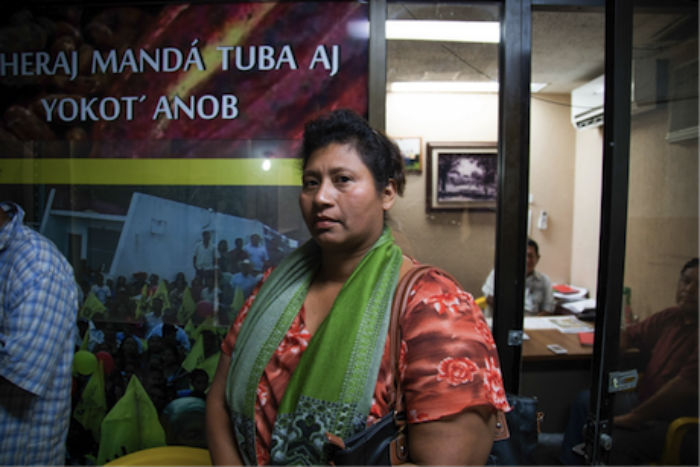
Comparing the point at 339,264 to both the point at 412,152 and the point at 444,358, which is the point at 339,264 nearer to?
the point at 444,358

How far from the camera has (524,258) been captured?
1910mm

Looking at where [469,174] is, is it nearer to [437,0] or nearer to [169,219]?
[437,0]

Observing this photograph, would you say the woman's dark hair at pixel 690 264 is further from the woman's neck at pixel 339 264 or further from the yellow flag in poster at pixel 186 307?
the yellow flag in poster at pixel 186 307

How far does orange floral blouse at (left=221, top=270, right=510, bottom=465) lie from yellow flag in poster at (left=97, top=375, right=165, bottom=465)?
1.29 meters

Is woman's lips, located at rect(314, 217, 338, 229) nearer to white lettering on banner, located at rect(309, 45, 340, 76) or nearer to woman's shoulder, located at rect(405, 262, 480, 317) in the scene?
woman's shoulder, located at rect(405, 262, 480, 317)

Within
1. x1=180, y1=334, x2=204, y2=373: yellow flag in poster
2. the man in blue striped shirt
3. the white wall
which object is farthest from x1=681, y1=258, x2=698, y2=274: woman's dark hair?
the man in blue striped shirt

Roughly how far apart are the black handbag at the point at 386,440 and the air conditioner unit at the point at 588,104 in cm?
241

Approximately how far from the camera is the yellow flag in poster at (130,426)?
2.02 metres

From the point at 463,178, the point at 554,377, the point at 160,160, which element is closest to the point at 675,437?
the point at 554,377

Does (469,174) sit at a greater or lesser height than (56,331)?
greater

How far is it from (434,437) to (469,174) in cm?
169

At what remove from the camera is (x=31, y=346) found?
148 cm

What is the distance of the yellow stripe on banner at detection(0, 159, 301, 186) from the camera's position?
198 cm

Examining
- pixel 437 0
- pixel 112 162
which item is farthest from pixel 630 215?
pixel 112 162
